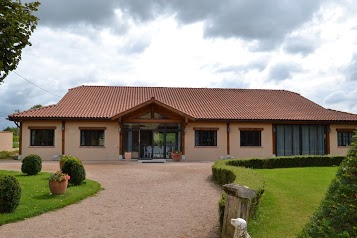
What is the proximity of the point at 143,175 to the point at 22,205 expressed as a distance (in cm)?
706

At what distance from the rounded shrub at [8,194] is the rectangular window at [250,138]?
18.8 m

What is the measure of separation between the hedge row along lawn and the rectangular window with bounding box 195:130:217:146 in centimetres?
1254

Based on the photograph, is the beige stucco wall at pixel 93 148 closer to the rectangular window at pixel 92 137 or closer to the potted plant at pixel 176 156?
the rectangular window at pixel 92 137

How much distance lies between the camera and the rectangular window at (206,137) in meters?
25.2

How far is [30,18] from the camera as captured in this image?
11.0 meters

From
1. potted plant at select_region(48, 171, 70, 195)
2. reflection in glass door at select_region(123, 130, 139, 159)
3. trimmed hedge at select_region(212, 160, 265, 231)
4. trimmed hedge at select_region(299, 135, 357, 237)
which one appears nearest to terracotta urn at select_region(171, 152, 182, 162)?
reflection in glass door at select_region(123, 130, 139, 159)

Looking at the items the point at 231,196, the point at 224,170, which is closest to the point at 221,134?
the point at 224,170

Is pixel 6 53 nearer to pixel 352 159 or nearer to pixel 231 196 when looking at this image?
pixel 231 196

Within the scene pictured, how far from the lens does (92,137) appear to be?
24625 millimetres

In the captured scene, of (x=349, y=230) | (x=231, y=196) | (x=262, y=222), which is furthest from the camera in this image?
(x=262, y=222)

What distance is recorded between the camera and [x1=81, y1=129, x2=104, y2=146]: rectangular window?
24547mm

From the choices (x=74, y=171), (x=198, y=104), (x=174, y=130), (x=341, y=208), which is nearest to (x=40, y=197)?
(x=74, y=171)

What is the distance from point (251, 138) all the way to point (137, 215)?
710 inches

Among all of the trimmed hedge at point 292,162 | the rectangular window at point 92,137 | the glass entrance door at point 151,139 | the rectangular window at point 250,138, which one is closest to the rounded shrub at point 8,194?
the trimmed hedge at point 292,162
